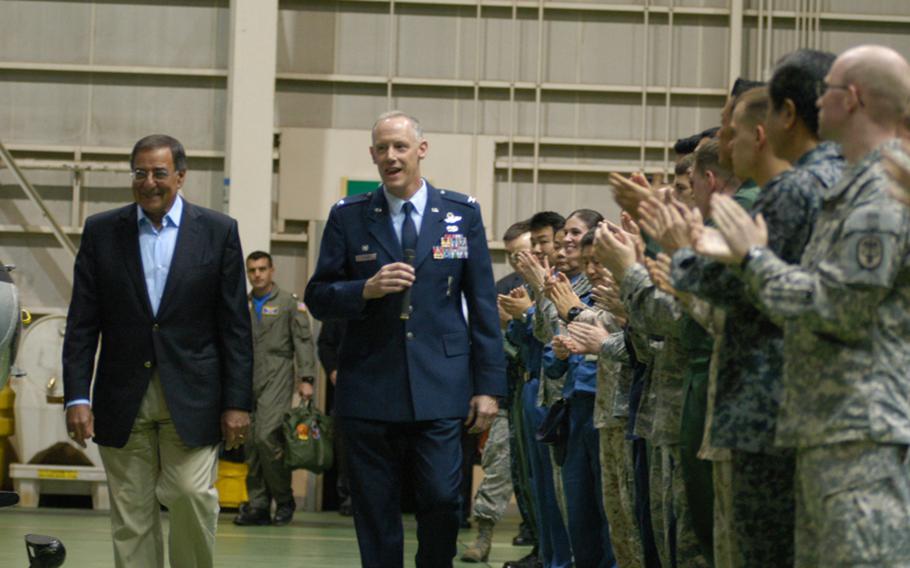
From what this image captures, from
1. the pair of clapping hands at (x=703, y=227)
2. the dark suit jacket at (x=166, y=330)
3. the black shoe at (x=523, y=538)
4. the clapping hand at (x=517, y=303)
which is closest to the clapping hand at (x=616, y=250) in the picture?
the pair of clapping hands at (x=703, y=227)

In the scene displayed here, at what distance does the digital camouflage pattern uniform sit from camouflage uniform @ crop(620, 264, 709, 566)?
6.08 metres

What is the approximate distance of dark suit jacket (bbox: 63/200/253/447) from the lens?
16.9ft

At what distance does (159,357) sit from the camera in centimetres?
517

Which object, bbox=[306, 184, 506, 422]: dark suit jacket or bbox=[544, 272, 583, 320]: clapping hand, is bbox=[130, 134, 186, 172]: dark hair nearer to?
bbox=[306, 184, 506, 422]: dark suit jacket

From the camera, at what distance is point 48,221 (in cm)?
1178

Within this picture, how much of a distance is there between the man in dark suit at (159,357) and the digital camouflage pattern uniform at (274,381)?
5079mm

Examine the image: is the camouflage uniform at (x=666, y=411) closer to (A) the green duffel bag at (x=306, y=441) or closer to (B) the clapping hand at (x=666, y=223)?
(B) the clapping hand at (x=666, y=223)

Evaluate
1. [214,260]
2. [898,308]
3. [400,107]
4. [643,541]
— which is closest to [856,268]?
[898,308]

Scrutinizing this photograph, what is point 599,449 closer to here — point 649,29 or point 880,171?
point 880,171

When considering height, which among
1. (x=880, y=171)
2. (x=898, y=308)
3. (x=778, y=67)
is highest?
(x=778, y=67)

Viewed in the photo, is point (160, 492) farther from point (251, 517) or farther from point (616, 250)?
point (251, 517)

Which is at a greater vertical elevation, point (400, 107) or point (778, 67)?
point (400, 107)

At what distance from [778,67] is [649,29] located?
8.99 meters

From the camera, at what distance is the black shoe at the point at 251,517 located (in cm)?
1023
